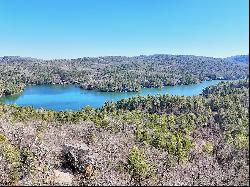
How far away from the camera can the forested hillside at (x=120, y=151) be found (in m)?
16.6

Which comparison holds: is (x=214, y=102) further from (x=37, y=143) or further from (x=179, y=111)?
(x=37, y=143)

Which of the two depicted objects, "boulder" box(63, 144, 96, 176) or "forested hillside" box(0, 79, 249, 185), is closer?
"forested hillside" box(0, 79, 249, 185)

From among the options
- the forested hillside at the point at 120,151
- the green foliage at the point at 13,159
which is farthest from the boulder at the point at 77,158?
the green foliage at the point at 13,159

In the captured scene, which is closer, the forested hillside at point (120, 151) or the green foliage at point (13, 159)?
the forested hillside at point (120, 151)

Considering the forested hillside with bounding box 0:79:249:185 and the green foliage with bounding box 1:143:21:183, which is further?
the green foliage with bounding box 1:143:21:183

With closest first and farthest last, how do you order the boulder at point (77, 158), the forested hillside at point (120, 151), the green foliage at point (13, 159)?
the forested hillside at point (120, 151), the green foliage at point (13, 159), the boulder at point (77, 158)

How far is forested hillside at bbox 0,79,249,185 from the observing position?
16.6m

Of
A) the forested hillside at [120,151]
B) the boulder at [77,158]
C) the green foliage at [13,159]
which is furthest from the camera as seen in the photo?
the boulder at [77,158]

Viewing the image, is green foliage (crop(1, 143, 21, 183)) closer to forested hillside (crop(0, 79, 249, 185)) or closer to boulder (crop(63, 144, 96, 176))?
forested hillside (crop(0, 79, 249, 185))

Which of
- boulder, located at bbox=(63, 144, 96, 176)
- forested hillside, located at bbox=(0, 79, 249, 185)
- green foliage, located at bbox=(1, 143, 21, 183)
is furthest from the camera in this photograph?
boulder, located at bbox=(63, 144, 96, 176)

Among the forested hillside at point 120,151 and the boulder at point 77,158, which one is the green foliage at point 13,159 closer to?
the forested hillside at point 120,151

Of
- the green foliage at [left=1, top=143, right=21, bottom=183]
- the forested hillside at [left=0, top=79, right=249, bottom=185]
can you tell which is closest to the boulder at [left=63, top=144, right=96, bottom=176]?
the forested hillside at [left=0, top=79, right=249, bottom=185]

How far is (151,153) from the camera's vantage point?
35.7 m

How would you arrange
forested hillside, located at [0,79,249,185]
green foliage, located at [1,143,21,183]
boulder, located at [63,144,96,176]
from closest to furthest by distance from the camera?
forested hillside, located at [0,79,249,185] → green foliage, located at [1,143,21,183] → boulder, located at [63,144,96,176]
